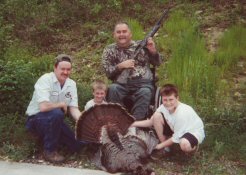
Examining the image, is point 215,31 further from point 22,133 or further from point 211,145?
point 22,133

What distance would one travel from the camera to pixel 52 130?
5984 mm

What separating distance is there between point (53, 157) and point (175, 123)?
4.66 ft

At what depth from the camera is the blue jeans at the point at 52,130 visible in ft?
19.5

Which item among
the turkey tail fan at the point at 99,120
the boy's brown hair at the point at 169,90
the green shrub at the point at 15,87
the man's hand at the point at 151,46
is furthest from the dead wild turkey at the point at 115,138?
the green shrub at the point at 15,87

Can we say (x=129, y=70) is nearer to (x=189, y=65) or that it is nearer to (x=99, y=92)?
(x=99, y=92)

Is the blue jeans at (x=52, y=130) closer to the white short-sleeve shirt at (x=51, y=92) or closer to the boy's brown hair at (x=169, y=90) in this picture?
the white short-sleeve shirt at (x=51, y=92)

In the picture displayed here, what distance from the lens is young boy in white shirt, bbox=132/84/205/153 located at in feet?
19.1

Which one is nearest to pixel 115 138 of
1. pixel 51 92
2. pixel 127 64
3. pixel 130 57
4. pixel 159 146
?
pixel 159 146

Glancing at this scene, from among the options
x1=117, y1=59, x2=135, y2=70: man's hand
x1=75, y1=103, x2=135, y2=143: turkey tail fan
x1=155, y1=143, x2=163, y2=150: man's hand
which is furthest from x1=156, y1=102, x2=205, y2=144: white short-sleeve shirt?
x1=117, y1=59, x2=135, y2=70: man's hand

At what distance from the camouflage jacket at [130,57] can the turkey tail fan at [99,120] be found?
2.31 feet

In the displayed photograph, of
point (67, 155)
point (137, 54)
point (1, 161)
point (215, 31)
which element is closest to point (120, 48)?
point (137, 54)

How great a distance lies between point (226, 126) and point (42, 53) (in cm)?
397

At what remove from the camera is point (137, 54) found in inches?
263

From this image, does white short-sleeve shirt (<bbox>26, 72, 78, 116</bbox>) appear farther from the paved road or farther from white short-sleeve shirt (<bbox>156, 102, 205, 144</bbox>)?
white short-sleeve shirt (<bbox>156, 102, 205, 144</bbox>)
